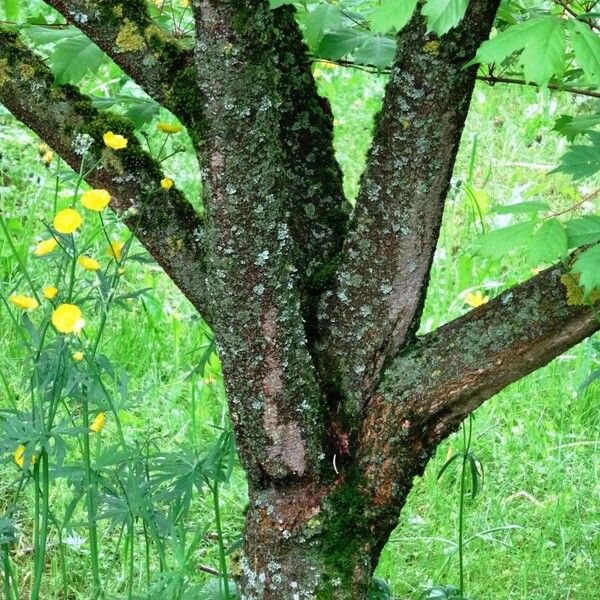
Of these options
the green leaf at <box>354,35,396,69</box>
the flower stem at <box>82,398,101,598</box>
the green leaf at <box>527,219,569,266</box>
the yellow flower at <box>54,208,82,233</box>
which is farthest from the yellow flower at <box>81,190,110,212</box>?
the green leaf at <box>527,219,569,266</box>

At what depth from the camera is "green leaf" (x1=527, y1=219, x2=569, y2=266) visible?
1.40 metres

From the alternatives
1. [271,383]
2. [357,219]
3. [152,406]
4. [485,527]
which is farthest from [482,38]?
[152,406]

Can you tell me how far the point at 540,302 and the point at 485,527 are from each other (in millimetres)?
1336

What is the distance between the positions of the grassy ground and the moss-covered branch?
0.22 metres

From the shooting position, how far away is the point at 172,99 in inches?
68.2

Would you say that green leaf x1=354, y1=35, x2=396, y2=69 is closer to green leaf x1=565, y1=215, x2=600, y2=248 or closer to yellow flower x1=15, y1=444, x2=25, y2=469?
green leaf x1=565, y1=215, x2=600, y2=248

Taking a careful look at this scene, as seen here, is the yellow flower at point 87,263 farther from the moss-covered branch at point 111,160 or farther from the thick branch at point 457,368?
the thick branch at point 457,368

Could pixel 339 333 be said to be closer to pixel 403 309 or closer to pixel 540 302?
pixel 403 309

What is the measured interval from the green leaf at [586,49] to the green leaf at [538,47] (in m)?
0.02

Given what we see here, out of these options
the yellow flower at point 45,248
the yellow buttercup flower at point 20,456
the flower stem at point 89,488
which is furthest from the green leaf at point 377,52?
the yellow buttercup flower at point 20,456

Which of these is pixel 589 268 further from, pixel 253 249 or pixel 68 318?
pixel 68 318

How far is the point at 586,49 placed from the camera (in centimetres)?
126

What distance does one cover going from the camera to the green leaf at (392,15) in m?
1.26

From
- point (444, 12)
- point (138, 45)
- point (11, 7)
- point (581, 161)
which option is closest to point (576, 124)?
point (581, 161)
